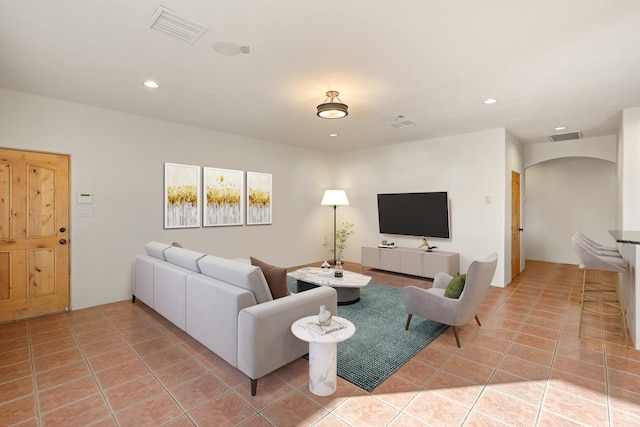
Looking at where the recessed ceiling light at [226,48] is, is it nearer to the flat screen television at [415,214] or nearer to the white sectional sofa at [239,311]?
the white sectional sofa at [239,311]

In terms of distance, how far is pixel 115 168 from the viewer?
14.3 feet

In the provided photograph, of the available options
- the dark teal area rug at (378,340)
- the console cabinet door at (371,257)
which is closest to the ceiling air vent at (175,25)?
the dark teal area rug at (378,340)

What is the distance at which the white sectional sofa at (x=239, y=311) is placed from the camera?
2232 millimetres

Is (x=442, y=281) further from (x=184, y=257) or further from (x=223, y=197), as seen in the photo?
(x=223, y=197)

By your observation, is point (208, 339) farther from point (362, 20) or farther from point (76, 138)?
point (76, 138)

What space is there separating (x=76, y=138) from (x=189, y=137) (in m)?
1.53

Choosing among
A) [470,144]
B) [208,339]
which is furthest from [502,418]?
[470,144]

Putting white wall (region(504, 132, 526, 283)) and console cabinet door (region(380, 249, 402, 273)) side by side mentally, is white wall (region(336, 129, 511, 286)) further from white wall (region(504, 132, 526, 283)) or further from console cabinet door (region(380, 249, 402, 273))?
console cabinet door (region(380, 249, 402, 273))

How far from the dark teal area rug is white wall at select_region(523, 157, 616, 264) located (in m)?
5.62

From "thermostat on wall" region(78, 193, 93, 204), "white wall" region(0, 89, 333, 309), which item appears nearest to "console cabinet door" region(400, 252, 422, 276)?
"white wall" region(0, 89, 333, 309)

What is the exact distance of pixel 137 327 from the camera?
11.4 feet

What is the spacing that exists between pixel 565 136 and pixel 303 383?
21.3 ft

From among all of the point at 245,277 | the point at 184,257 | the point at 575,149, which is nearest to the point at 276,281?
the point at 245,277

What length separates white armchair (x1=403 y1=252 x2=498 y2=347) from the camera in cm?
293
